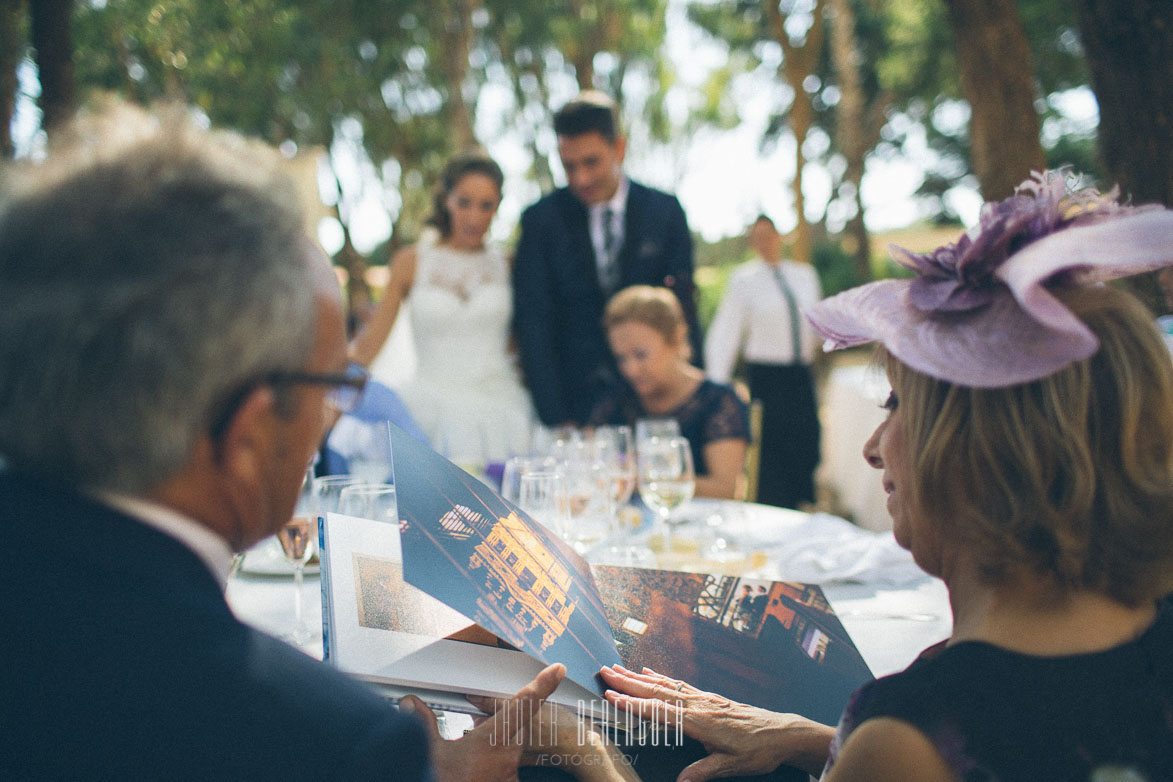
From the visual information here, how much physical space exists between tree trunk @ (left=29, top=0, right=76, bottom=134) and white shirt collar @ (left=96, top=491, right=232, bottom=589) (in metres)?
6.21

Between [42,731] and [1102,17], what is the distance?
12.4ft

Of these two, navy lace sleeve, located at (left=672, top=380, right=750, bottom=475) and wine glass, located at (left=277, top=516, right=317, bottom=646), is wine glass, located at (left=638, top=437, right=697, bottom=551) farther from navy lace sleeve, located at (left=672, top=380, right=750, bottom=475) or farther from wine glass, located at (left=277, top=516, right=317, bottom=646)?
navy lace sleeve, located at (left=672, top=380, right=750, bottom=475)

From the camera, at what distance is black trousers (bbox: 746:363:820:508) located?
22.4 feet

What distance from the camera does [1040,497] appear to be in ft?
3.12

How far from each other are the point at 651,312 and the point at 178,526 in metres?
3.21

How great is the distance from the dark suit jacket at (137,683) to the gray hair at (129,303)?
60mm

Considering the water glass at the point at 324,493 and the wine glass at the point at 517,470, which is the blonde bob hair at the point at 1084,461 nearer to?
the wine glass at the point at 517,470

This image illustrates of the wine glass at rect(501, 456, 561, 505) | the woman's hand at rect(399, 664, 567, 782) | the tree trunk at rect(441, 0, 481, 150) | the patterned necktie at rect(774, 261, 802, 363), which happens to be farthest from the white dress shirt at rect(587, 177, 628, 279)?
the tree trunk at rect(441, 0, 481, 150)

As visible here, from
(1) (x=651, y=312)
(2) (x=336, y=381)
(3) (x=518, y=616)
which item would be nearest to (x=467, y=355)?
(1) (x=651, y=312)

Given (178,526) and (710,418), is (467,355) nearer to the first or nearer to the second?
(710,418)

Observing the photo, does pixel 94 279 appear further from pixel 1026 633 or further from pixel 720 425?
pixel 720 425

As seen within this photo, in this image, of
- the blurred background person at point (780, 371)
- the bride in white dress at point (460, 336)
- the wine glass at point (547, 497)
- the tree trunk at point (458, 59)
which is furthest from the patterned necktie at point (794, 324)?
the tree trunk at point (458, 59)

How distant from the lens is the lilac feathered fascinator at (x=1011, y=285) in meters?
0.91

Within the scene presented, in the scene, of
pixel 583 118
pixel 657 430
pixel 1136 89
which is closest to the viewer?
pixel 657 430
